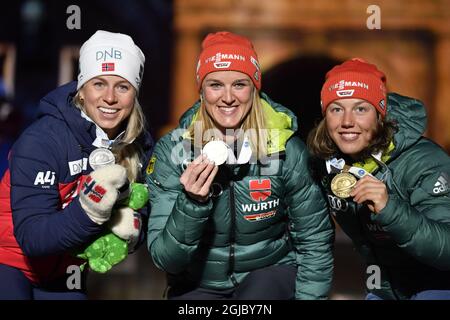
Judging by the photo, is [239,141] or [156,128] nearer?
[239,141]

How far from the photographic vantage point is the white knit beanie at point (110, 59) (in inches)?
129

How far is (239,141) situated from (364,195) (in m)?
0.70

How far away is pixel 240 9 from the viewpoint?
7246 millimetres

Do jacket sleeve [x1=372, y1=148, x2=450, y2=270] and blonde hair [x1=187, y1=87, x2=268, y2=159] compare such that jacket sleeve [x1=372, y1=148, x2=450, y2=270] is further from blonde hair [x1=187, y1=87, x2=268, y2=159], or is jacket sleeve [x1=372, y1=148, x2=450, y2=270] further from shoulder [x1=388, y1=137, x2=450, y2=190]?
blonde hair [x1=187, y1=87, x2=268, y2=159]

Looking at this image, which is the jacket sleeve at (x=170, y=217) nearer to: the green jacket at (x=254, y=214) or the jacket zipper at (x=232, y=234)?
the green jacket at (x=254, y=214)

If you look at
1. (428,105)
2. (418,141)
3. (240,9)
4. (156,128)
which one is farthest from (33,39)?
(418,141)

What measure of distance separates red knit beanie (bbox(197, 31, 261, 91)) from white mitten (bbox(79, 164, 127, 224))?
0.76 metres

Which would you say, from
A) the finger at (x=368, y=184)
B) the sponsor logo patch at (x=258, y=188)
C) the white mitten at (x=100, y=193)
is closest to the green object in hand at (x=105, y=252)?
the white mitten at (x=100, y=193)

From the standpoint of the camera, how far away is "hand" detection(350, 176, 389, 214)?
2891 mm

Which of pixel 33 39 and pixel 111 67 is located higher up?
pixel 33 39

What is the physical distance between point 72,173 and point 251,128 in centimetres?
88

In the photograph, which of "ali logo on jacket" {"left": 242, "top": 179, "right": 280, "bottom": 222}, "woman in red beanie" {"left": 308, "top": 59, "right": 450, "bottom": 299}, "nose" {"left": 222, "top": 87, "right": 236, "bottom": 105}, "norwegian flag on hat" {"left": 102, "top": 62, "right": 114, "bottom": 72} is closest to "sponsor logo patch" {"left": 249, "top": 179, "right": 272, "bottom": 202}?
"ali logo on jacket" {"left": 242, "top": 179, "right": 280, "bottom": 222}
